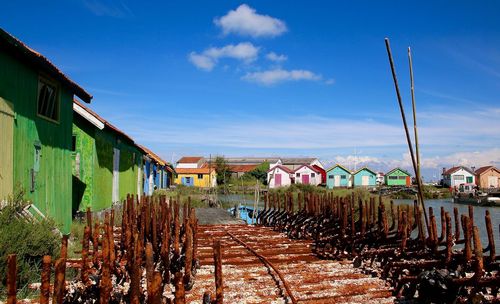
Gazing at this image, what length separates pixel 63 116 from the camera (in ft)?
37.6

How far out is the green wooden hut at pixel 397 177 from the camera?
2709 inches

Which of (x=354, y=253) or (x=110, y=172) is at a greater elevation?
(x=110, y=172)

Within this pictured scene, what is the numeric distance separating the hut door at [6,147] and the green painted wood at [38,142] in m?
0.18

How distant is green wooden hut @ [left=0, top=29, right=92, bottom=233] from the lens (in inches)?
327

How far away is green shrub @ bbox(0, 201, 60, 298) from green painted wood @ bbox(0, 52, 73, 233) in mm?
1276

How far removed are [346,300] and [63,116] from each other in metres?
8.99

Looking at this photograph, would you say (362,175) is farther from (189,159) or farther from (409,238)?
(409,238)

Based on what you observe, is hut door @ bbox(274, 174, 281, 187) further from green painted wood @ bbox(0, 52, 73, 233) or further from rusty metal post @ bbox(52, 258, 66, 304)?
rusty metal post @ bbox(52, 258, 66, 304)

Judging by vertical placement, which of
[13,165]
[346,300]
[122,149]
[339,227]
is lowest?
[346,300]

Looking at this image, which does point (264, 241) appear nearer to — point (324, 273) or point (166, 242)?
point (324, 273)

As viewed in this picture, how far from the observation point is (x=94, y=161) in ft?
48.3

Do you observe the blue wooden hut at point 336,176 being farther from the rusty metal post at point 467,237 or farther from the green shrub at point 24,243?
the rusty metal post at point 467,237

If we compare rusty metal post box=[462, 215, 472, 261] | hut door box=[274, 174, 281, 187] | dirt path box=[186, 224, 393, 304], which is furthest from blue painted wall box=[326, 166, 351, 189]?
rusty metal post box=[462, 215, 472, 261]

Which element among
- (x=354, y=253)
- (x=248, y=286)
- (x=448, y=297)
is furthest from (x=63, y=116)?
(x=448, y=297)
